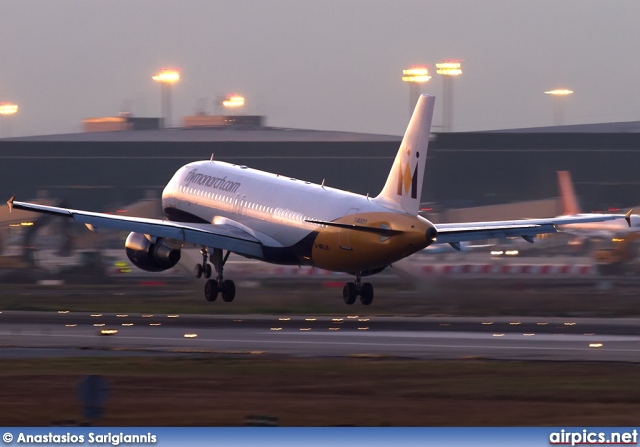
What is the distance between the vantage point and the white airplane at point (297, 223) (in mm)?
44469

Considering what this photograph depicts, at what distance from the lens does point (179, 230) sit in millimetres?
50000

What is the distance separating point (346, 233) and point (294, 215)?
414 cm

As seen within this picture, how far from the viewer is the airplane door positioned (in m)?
45.5

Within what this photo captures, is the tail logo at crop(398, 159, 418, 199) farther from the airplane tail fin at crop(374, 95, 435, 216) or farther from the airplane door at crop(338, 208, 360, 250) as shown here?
the airplane door at crop(338, 208, 360, 250)

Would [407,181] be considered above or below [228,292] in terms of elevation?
above

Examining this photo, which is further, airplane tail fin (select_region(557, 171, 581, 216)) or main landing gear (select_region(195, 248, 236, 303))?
airplane tail fin (select_region(557, 171, 581, 216))

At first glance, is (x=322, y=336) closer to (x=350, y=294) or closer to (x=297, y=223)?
(x=297, y=223)

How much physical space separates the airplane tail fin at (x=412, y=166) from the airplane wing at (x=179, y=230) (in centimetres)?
820

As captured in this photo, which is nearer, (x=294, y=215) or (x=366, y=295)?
(x=294, y=215)

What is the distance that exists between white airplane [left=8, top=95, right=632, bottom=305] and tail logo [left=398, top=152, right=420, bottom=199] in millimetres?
38

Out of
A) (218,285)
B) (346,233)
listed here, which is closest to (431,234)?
(346,233)

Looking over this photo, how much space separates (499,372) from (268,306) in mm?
23718

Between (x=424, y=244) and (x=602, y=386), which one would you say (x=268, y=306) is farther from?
(x=602, y=386)

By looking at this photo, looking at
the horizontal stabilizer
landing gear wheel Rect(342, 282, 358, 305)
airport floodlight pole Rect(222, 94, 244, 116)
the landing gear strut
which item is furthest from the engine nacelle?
airport floodlight pole Rect(222, 94, 244, 116)
